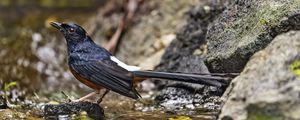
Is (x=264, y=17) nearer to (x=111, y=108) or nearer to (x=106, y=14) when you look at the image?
(x=111, y=108)

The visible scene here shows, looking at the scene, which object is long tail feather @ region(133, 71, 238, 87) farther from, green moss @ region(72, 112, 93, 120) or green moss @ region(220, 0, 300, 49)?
green moss @ region(72, 112, 93, 120)

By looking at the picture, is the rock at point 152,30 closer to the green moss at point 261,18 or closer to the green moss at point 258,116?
the green moss at point 261,18

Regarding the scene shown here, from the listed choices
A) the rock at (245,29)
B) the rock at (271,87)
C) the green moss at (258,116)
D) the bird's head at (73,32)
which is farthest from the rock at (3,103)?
the green moss at (258,116)

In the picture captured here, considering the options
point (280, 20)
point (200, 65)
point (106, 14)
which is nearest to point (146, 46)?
point (106, 14)

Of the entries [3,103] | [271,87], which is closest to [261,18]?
[271,87]

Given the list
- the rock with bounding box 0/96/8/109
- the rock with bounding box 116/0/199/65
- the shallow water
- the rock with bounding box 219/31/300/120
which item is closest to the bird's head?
the shallow water

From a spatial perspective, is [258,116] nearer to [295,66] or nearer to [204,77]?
[295,66]
